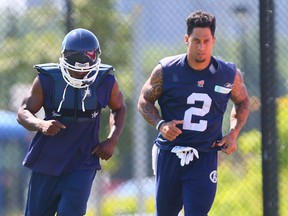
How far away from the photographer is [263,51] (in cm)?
849

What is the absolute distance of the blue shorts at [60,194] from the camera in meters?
6.44

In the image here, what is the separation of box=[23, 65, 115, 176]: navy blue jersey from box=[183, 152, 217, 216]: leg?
70cm

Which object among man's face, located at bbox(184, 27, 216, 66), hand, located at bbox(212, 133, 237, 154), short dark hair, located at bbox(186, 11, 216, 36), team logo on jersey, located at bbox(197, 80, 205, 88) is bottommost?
hand, located at bbox(212, 133, 237, 154)

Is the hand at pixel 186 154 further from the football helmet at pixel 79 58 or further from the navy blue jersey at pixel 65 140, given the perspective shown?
the football helmet at pixel 79 58

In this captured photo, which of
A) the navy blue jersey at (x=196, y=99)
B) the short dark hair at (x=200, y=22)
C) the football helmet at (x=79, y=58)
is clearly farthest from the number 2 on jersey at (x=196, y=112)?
the football helmet at (x=79, y=58)

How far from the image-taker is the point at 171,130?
6.44 m

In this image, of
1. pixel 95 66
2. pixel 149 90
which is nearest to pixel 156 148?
pixel 149 90

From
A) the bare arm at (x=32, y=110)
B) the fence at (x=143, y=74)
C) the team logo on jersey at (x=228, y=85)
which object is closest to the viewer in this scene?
the bare arm at (x=32, y=110)

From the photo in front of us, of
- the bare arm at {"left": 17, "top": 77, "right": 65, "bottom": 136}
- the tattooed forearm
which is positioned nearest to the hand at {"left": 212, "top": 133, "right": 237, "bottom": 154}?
the tattooed forearm

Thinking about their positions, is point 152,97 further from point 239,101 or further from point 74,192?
point 74,192

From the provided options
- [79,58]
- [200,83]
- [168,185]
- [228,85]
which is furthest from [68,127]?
[228,85]

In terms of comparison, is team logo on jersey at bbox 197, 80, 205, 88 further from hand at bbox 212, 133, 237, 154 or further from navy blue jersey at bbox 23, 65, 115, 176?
navy blue jersey at bbox 23, 65, 115, 176

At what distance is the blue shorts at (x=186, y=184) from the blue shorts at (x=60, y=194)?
1.84 ft

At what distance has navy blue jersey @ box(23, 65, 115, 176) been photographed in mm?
6527
